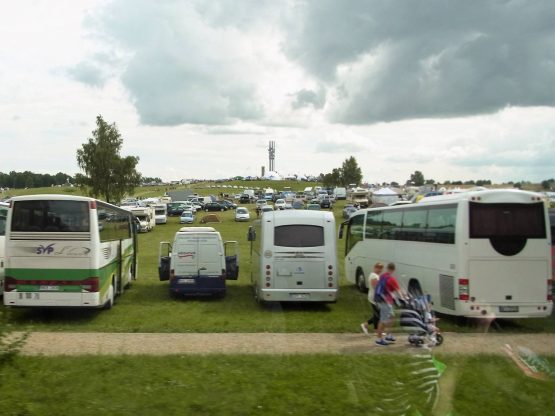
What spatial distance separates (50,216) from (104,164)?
51881 mm

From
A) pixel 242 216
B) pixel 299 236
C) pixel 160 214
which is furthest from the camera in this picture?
pixel 242 216

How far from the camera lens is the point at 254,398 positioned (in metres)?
7.86

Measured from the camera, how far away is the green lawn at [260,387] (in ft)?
22.6

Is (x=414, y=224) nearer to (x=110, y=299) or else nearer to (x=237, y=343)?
(x=237, y=343)

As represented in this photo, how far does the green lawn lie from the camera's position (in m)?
6.90

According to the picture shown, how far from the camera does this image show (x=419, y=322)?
20.9 ft

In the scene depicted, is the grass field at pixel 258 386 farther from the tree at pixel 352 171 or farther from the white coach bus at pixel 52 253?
the tree at pixel 352 171

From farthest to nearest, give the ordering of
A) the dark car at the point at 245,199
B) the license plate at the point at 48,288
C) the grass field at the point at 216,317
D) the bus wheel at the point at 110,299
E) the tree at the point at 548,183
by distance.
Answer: the dark car at the point at 245,199 < the bus wheel at the point at 110,299 < the license plate at the point at 48,288 < the grass field at the point at 216,317 < the tree at the point at 548,183

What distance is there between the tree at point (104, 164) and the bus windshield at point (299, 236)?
50.4 metres

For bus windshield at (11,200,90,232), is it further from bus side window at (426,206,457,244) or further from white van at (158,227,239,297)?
bus side window at (426,206,457,244)

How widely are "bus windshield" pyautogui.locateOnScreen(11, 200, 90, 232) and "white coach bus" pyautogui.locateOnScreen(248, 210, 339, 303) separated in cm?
528

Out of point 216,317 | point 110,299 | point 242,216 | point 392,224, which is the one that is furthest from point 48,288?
point 242,216

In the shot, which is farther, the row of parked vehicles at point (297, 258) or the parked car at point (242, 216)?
the parked car at point (242, 216)

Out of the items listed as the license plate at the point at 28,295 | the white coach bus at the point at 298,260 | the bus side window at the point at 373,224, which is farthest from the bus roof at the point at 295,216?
the license plate at the point at 28,295
